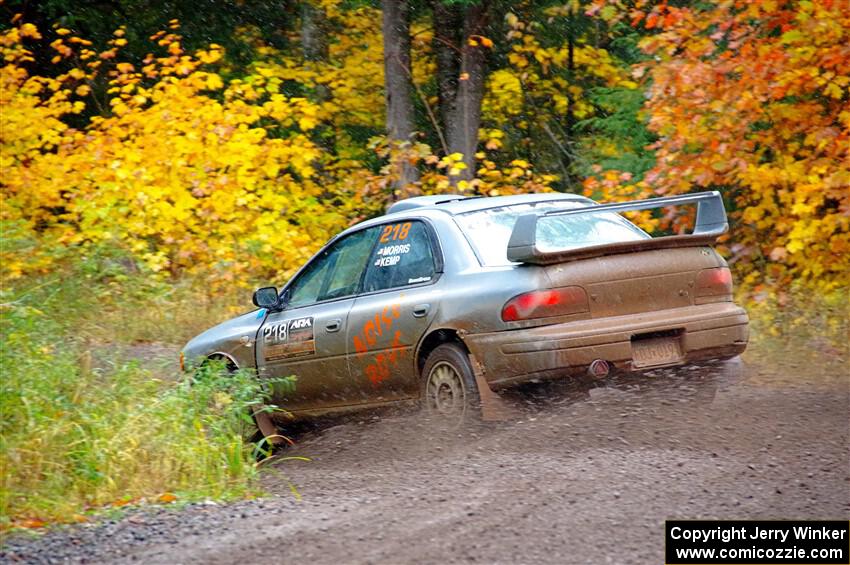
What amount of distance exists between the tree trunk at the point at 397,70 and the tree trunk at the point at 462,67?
0.64 m

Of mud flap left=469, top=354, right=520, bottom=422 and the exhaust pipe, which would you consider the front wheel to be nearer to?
mud flap left=469, top=354, right=520, bottom=422

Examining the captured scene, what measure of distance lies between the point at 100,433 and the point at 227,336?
3154 mm

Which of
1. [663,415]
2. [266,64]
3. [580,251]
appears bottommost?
[663,415]

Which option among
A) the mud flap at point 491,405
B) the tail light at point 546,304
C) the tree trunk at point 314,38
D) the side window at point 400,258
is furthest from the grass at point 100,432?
the tree trunk at point 314,38

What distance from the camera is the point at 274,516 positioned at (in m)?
5.67

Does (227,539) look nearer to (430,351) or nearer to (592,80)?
(430,351)

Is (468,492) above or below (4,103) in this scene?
below

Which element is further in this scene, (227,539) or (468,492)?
(468,492)

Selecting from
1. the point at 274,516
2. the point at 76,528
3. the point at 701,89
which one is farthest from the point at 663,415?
the point at 701,89

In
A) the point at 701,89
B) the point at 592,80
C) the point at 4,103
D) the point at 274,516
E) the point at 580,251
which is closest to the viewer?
the point at 274,516

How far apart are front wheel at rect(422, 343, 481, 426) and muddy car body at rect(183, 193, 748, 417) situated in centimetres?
1

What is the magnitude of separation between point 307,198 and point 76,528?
1274 centimetres

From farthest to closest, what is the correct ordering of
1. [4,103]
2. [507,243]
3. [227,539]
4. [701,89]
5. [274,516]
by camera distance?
[4,103] → [701,89] → [507,243] → [274,516] → [227,539]

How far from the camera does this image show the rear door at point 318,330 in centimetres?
860
